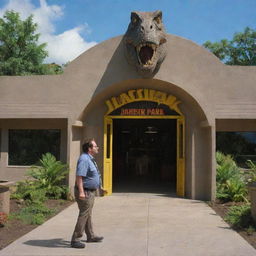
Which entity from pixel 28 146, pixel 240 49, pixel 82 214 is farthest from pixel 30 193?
pixel 240 49

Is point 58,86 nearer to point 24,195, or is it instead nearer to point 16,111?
point 16,111

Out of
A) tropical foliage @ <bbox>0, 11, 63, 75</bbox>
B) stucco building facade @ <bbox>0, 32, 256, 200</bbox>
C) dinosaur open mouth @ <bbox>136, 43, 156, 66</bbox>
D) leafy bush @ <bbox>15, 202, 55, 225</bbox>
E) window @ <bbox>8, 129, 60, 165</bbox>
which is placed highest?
tropical foliage @ <bbox>0, 11, 63, 75</bbox>

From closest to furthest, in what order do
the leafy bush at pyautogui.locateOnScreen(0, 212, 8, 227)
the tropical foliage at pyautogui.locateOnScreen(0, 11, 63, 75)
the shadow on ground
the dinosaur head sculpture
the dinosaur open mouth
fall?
the shadow on ground
the leafy bush at pyautogui.locateOnScreen(0, 212, 8, 227)
the dinosaur head sculpture
the dinosaur open mouth
the tropical foliage at pyautogui.locateOnScreen(0, 11, 63, 75)

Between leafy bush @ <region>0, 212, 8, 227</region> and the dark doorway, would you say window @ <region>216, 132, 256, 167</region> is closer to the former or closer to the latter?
the dark doorway

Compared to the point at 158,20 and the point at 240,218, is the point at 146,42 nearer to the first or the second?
the point at 158,20

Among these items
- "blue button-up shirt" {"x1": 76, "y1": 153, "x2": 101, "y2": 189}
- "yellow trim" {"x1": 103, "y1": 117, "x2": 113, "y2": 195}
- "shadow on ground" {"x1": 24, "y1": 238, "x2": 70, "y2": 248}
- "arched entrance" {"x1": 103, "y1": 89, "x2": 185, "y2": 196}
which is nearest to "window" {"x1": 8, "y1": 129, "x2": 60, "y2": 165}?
"yellow trim" {"x1": 103, "y1": 117, "x2": 113, "y2": 195}

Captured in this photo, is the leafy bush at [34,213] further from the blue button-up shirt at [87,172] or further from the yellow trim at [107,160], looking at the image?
the yellow trim at [107,160]

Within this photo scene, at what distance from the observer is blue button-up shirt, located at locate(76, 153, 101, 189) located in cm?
597

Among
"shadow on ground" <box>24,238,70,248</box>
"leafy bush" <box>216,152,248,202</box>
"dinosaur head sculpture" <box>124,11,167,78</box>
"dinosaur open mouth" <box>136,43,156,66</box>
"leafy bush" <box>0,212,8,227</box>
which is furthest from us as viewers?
"dinosaur open mouth" <box>136,43,156,66</box>

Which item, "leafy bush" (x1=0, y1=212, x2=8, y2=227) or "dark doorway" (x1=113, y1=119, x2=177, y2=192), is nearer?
"leafy bush" (x1=0, y1=212, x2=8, y2=227)

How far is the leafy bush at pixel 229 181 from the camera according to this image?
10734 millimetres

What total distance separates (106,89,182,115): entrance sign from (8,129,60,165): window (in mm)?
2879

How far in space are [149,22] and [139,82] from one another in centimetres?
202

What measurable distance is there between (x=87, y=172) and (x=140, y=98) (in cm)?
652
